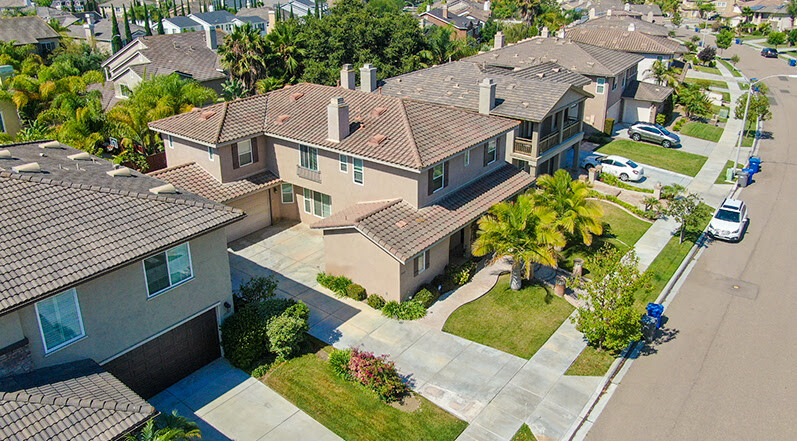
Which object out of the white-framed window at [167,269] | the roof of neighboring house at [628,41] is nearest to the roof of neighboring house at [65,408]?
the white-framed window at [167,269]

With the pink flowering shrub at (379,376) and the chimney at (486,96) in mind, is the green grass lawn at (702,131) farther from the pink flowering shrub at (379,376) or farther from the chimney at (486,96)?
the pink flowering shrub at (379,376)

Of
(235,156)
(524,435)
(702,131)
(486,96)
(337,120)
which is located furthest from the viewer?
(702,131)

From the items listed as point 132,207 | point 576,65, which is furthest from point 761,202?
point 132,207

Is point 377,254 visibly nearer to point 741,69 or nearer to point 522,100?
point 522,100

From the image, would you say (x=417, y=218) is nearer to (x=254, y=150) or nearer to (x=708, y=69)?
(x=254, y=150)

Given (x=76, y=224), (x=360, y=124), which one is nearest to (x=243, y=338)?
(x=76, y=224)

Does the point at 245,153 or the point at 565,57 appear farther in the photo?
the point at 565,57

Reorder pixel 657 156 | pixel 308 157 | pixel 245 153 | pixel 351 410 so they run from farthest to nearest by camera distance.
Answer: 1. pixel 657 156
2. pixel 245 153
3. pixel 308 157
4. pixel 351 410
